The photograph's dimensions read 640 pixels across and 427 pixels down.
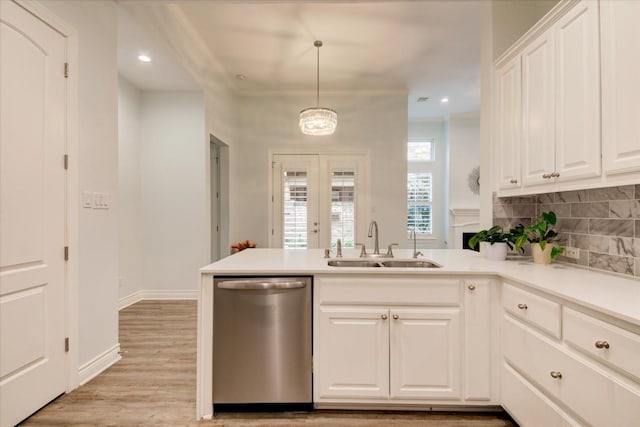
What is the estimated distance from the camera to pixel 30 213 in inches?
72.9

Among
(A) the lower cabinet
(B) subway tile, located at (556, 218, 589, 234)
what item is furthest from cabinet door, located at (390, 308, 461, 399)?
(B) subway tile, located at (556, 218, 589, 234)

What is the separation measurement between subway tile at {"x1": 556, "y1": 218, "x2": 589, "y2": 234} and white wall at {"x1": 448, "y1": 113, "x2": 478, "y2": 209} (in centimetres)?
476

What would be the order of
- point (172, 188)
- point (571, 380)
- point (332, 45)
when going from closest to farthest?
point (571, 380) → point (332, 45) → point (172, 188)

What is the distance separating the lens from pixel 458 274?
1.84 metres

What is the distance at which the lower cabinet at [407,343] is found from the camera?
184 cm

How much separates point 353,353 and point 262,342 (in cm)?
53

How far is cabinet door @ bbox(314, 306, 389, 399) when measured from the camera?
1.85 meters

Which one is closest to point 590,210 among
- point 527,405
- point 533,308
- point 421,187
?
point 533,308

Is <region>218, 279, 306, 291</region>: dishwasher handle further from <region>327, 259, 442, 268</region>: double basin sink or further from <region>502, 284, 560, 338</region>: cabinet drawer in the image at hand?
<region>502, 284, 560, 338</region>: cabinet drawer

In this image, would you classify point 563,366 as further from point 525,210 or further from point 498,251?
point 525,210

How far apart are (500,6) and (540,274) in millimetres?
2054

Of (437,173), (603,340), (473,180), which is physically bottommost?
(603,340)

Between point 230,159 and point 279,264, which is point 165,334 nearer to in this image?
point 279,264

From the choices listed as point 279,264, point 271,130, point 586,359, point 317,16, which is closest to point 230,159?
point 271,130
